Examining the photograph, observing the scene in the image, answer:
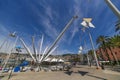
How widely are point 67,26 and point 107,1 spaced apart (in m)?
33.9

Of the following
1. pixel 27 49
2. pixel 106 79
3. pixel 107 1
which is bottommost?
pixel 106 79

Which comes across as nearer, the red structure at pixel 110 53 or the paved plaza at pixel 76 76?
the paved plaza at pixel 76 76

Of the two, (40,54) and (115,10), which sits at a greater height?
Answer: (40,54)

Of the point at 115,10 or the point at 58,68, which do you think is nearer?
the point at 115,10

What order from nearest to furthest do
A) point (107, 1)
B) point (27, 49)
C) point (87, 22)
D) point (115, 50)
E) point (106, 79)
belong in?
point (107, 1) < point (106, 79) < point (87, 22) < point (27, 49) < point (115, 50)

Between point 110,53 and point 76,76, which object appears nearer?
point 76,76

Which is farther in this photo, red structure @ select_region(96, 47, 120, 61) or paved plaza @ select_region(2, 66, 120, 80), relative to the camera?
red structure @ select_region(96, 47, 120, 61)

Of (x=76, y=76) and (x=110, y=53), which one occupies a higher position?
(x=110, y=53)

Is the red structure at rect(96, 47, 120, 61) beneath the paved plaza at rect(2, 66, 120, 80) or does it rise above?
above

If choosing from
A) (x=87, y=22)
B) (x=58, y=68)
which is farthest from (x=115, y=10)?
(x=58, y=68)

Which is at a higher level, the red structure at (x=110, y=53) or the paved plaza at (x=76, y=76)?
the red structure at (x=110, y=53)

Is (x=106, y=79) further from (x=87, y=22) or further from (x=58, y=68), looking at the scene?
(x=58, y=68)

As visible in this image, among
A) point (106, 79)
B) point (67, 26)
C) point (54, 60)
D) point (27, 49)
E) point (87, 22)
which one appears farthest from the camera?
point (54, 60)

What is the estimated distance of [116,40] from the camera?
183 feet
